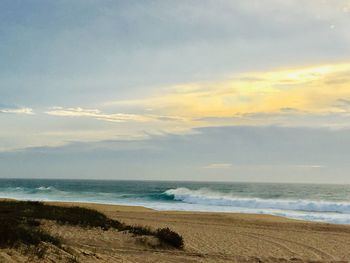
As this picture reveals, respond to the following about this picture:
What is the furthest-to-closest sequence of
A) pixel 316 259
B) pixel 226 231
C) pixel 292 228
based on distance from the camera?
pixel 292 228
pixel 226 231
pixel 316 259

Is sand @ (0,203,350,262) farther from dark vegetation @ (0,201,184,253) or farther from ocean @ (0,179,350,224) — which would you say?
ocean @ (0,179,350,224)

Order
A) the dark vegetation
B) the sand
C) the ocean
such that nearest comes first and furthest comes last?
the dark vegetation → the sand → the ocean

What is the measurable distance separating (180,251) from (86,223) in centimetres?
386

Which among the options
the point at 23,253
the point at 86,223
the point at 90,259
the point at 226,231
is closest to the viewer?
the point at 23,253

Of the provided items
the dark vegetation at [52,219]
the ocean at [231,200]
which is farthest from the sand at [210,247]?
the ocean at [231,200]

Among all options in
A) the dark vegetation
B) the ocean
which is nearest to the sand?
the dark vegetation

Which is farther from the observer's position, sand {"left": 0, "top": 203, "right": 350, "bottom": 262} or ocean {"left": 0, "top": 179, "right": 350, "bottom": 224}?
ocean {"left": 0, "top": 179, "right": 350, "bottom": 224}

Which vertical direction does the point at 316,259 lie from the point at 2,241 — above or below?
below

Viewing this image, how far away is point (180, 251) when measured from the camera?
13898 mm

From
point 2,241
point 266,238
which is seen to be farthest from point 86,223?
point 266,238

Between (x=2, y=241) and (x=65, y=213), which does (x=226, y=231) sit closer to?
(x=65, y=213)

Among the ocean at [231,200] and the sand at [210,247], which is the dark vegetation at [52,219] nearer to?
the sand at [210,247]

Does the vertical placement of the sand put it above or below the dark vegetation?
below

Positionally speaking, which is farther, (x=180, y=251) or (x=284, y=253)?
(x=284, y=253)
